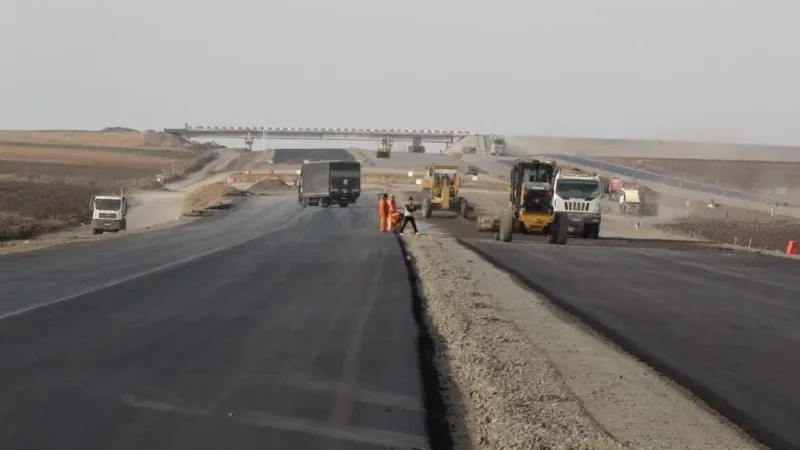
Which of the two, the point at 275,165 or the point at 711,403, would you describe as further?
the point at 275,165

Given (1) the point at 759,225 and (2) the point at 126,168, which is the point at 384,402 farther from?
(2) the point at 126,168

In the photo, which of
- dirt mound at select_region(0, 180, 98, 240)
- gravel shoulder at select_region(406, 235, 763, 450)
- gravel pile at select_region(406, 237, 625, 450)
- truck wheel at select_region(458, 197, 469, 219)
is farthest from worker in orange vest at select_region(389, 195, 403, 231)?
gravel pile at select_region(406, 237, 625, 450)

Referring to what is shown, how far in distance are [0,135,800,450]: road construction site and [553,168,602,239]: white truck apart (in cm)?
853

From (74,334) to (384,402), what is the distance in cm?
621

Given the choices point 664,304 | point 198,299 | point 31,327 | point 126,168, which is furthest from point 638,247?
point 126,168

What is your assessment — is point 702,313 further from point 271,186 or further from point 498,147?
point 498,147

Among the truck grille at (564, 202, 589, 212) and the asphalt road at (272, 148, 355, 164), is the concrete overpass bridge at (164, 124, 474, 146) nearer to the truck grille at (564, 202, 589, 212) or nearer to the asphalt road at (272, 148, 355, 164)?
the asphalt road at (272, 148, 355, 164)

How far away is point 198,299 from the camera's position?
20484 millimetres

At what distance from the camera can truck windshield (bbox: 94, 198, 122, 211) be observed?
53.4 m

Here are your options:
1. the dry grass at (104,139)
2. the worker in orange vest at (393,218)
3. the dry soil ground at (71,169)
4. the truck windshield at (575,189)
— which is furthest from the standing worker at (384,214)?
the dry grass at (104,139)

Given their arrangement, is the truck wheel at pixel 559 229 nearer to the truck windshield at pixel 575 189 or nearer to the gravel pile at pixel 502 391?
the truck windshield at pixel 575 189

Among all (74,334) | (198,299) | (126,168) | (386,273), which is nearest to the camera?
(74,334)

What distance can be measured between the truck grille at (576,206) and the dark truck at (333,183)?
33.2 meters

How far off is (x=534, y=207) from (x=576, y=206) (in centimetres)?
174
